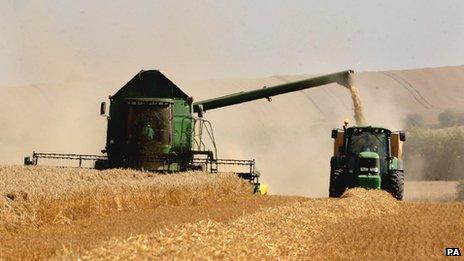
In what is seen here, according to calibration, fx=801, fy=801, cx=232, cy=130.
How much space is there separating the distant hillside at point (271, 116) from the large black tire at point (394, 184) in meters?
18.5

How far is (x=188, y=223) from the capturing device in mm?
12156

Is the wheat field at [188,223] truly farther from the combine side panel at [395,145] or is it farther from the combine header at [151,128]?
the combine side panel at [395,145]

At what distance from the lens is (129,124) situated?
25188 millimetres

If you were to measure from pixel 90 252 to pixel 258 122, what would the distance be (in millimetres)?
71918

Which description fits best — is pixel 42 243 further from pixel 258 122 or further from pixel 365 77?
pixel 365 77

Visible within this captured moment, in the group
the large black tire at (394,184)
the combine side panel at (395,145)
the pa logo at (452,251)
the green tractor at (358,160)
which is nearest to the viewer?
the pa logo at (452,251)

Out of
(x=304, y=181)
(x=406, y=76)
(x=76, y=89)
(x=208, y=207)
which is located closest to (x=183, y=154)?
(x=208, y=207)

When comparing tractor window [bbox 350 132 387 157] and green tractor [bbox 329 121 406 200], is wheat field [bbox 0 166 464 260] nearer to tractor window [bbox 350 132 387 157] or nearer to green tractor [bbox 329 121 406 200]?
green tractor [bbox 329 121 406 200]

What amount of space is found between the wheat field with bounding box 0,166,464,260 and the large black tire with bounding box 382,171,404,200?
1.68 meters

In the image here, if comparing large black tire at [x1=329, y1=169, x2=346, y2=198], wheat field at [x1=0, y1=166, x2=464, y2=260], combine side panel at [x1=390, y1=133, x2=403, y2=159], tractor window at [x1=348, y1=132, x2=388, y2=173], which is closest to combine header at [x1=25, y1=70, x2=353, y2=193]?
wheat field at [x1=0, y1=166, x2=464, y2=260]

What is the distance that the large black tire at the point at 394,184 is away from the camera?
25453 millimetres

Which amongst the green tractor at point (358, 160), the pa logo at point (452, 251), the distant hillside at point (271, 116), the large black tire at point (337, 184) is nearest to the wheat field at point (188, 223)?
the pa logo at point (452, 251)

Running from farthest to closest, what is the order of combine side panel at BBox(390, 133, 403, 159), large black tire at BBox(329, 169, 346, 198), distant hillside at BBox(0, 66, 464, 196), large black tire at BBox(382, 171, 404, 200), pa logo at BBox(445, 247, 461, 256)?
distant hillside at BBox(0, 66, 464, 196), combine side panel at BBox(390, 133, 403, 159), large black tire at BBox(329, 169, 346, 198), large black tire at BBox(382, 171, 404, 200), pa logo at BBox(445, 247, 461, 256)

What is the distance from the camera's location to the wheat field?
10.1 m
